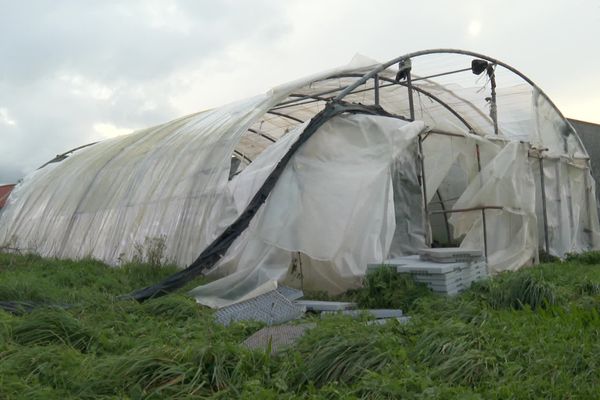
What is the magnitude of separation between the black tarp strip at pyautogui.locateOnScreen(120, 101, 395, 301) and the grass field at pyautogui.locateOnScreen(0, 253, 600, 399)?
1141 millimetres

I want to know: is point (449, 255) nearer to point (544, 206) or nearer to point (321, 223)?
point (321, 223)

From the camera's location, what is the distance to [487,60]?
33.9ft

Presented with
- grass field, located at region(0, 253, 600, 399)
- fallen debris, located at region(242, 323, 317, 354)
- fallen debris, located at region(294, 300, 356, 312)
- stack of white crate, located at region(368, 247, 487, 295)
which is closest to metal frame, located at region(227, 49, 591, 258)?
stack of white crate, located at region(368, 247, 487, 295)

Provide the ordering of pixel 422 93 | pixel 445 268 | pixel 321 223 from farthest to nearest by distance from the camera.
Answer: pixel 422 93 < pixel 321 223 < pixel 445 268

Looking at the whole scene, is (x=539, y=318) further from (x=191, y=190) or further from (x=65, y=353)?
(x=191, y=190)

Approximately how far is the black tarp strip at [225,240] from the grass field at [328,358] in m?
1.14

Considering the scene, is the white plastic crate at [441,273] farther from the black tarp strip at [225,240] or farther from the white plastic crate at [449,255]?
the black tarp strip at [225,240]

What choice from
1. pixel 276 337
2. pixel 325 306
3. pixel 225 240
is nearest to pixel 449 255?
pixel 325 306

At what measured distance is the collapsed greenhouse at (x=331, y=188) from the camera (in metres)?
6.93

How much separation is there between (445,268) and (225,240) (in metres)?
2.38

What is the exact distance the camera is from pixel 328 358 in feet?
10.7

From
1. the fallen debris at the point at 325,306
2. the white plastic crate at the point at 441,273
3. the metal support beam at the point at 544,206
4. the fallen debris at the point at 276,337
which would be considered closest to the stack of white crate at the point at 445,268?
the white plastic crate at the point at 441,273

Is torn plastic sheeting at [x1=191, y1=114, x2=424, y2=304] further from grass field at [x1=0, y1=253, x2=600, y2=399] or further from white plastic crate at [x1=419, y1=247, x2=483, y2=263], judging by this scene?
grass field at [x1=0, y1=253, x2=600, y2=399]

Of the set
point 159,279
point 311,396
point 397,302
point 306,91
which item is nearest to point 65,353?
point 311,396
